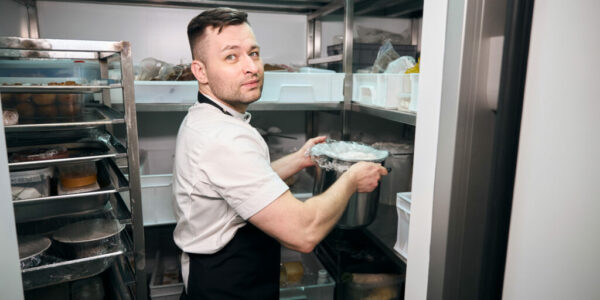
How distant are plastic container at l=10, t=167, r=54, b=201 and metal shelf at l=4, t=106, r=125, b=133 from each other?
0.57 feet

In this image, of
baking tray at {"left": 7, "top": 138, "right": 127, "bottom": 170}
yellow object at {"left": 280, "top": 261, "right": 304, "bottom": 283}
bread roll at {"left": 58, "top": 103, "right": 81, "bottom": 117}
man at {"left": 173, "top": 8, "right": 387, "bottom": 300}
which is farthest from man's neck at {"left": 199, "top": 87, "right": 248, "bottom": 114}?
yellow object at {"left": 280, "top": 261, "right": 304, "bottom": 283}

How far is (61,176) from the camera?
4.91 ft

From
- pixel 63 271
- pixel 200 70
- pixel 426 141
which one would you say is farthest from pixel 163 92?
pixel 426 141

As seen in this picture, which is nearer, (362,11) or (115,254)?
(115,254)

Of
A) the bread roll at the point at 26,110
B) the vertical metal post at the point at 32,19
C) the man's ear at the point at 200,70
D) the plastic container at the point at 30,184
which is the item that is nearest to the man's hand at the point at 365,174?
the man's ear at the point at 200,70

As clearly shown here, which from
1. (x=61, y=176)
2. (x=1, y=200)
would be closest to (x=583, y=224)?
(x=1, y=200)

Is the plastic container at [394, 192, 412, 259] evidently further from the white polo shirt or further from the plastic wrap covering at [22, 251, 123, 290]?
the plastic wrap covering at [22, 251, 123, 290]

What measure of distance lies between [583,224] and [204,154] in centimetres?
84

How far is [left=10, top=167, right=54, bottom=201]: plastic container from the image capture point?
1.37 meters

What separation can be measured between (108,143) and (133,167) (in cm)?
23

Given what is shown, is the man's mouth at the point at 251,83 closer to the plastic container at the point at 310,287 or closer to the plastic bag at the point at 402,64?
the plastic bag at the point at 402,64

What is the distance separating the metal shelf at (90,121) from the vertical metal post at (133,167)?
54 mm

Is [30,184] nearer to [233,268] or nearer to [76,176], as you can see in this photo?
[76,176]

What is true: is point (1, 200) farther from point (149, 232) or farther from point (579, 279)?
point (149, 232)
